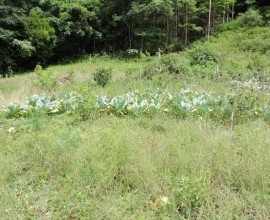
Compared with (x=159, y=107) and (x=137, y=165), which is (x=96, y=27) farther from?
(x=137, y=165)

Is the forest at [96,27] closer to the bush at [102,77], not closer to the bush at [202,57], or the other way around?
the bush at [202,57]

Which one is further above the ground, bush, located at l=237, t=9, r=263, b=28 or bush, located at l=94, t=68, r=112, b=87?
bush, located at l=237, t=9, r=263, b=28

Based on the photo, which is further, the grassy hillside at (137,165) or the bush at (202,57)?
the bush at (202,57)

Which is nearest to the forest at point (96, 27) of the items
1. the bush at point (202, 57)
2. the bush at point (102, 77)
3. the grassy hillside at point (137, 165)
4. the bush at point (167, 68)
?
the bush at point (202, 57)

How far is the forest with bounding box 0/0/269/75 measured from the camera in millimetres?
17266

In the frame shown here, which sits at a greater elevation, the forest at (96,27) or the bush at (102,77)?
the forest at (96,27)

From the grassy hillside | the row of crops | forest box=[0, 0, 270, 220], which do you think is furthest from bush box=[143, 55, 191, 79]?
the grassy hillside

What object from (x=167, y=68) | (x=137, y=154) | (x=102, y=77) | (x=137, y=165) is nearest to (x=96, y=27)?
(x=167, y=68)

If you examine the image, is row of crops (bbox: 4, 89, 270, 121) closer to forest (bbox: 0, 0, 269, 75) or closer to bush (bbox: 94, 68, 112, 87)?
bush (bbox: 94, 68, 112, 87)

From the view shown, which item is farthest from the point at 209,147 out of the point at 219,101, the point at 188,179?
the point at 219,101

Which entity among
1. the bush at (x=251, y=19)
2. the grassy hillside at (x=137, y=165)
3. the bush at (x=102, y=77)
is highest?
the bush at (x=251, y=19)

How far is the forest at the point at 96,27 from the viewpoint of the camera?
17.3m

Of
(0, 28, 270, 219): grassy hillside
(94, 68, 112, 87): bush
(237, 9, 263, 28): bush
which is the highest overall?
(237, 9, 263, 28): bush

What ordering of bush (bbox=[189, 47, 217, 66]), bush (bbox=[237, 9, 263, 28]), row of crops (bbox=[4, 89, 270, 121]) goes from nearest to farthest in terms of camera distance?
row of crops (bbox=[4, 89, 270, 121]) < bush (bbox=[189, 47, 217, 66]) < bush (bbox=[237, 9, 263, 28])
